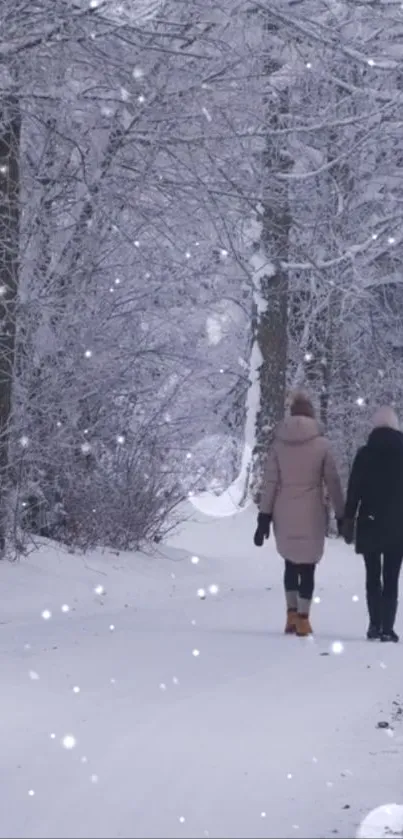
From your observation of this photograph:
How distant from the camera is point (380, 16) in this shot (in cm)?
1911

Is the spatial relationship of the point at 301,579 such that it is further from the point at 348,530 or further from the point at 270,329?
the point at 270,329

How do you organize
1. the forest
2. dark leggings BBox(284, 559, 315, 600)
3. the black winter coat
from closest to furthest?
1. the black winter coat
2. dark leggings BBox(284, 559, 315, 600)
3. the forest

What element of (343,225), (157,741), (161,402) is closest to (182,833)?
(157,741)

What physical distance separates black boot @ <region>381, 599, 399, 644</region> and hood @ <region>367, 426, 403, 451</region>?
3.78 ft

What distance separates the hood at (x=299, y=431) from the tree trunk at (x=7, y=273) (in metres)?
3.44

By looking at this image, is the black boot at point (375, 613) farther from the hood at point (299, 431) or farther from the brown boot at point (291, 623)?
the hood at point (299, 431)

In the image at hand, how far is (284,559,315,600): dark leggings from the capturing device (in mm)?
13203

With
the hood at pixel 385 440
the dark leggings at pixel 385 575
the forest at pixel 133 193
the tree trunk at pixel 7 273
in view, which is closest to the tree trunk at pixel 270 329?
the forest at pixel 133 193

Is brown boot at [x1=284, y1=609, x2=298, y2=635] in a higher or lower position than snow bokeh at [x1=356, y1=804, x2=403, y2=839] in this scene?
lower

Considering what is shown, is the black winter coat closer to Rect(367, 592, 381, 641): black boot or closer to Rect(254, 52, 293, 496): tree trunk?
Rect(367, 592, 381, 641): black boot

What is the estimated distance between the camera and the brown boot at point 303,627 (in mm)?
13086

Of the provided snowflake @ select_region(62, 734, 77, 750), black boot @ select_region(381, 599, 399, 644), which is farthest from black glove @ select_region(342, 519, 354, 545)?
snowflake @ select_region(62, 734, 77, 750)

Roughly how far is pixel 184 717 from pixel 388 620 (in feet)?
14.0

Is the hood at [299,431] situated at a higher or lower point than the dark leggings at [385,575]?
higher
